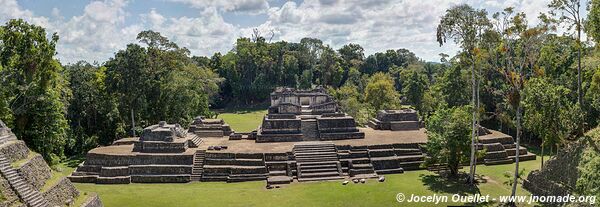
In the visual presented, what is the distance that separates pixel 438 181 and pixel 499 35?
26.6 ft

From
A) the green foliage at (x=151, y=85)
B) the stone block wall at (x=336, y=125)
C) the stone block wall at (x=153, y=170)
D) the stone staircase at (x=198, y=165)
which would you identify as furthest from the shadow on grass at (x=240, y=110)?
the stone block wall at (x=153, y=170)

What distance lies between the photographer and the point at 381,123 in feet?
108

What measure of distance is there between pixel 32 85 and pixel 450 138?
22.2m

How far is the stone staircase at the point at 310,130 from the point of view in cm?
2869

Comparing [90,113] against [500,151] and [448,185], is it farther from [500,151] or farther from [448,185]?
[500,151]

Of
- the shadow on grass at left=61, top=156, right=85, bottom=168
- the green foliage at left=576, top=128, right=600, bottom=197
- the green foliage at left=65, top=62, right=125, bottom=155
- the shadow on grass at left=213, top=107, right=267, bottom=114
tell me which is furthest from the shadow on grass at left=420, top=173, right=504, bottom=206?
the shadow on grass at left=213, top=107, right=267, bottom=114

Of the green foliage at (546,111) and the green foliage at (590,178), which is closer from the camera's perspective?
the green foliage at (590,178)

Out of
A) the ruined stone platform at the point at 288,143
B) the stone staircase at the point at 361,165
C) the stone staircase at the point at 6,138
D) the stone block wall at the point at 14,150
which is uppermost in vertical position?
the stone staircase at the point at 6,138

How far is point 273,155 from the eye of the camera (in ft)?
80.9

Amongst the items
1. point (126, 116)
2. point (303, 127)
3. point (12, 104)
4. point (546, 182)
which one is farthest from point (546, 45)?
point (126, 116)

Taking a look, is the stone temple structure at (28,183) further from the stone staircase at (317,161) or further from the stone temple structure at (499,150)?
the stone temple structure at (499,150)

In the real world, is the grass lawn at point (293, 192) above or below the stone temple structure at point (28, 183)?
below

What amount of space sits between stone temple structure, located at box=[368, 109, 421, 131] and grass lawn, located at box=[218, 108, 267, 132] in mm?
13521

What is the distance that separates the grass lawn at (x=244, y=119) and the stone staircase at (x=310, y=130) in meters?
12.2
